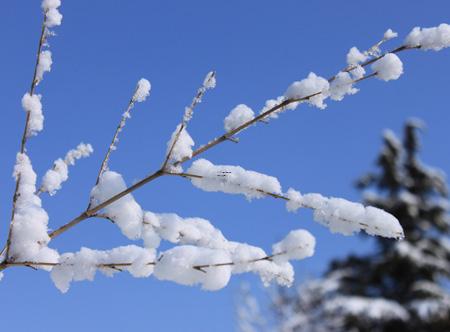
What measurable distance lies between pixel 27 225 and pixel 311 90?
596 millimetres

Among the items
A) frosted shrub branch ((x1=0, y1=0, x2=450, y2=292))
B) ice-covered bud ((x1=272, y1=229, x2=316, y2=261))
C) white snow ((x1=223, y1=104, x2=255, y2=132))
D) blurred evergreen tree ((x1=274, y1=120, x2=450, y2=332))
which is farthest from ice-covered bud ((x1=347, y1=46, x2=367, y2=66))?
blurred evergreen tree ((x1=274, y1=120, x2=450, y2=332))

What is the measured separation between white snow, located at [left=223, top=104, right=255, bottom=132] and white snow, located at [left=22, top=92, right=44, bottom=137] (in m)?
0.37

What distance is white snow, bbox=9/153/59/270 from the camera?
959mm

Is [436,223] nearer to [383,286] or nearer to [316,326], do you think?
[383,286]

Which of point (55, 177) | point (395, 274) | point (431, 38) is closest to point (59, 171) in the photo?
point (55, 177)

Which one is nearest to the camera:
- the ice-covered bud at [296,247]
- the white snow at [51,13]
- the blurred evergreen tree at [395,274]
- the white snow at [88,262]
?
the ice-covered bud at [296,247]

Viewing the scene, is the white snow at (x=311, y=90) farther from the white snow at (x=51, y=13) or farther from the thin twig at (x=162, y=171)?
the white snow at (x=51, y=13)

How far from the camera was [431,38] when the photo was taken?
98 centimetres

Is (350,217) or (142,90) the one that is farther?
(142,90)

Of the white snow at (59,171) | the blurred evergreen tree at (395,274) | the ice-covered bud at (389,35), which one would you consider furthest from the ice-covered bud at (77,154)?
the blurred evergreen tree at (395,274)

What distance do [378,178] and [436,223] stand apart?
86.2 inches

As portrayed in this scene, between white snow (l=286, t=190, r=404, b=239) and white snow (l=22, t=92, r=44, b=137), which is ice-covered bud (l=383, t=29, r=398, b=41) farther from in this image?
white snow (l=22, t=92, r=44, b=137)

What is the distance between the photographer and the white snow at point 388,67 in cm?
102

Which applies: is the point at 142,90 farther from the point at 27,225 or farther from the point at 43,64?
the point at 27,225
